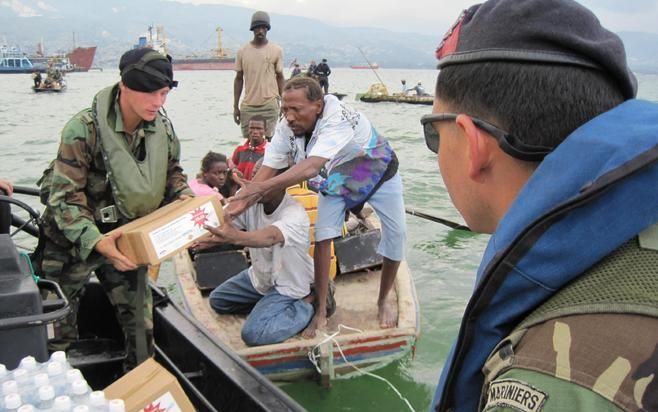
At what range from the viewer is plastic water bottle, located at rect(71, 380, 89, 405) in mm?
1841

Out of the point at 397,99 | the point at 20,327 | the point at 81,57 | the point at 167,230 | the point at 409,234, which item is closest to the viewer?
the point at 20,327

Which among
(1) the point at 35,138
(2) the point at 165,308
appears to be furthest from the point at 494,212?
(1) the point at 35,138

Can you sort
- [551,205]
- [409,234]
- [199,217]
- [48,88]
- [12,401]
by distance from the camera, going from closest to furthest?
[551,205]
[12,401]
[199,217]
[409,234]
[48,88]

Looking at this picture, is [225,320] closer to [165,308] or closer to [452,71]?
[165,308]

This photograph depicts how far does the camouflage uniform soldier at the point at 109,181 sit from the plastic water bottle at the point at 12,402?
1.19 metres

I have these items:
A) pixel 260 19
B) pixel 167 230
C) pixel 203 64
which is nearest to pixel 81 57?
pixel 203 64

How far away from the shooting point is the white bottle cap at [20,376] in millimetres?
1796

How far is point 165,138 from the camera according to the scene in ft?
11.1

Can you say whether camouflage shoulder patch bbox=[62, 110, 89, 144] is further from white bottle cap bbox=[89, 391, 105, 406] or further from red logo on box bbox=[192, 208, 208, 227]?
white bottle cap bbox=[89, 391, 105, 406]

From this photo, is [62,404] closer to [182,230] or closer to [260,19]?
[182,230]

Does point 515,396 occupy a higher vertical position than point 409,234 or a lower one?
higher

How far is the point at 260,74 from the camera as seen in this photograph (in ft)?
25.3

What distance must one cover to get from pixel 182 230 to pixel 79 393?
1.16 meters

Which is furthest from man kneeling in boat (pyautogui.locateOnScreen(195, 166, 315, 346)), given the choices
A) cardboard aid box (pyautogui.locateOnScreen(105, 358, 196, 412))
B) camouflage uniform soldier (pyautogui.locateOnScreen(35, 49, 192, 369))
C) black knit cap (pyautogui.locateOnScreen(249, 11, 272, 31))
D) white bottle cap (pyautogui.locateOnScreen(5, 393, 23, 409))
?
black knit cap (pyautogui.locateOnScreen(249, 11, 272, 31))
